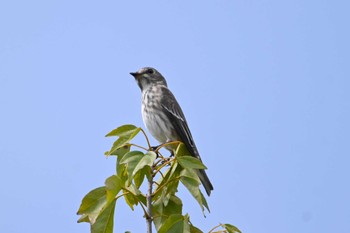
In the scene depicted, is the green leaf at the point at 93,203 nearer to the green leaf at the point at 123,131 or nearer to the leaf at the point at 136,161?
the leaf at the point at 136,161

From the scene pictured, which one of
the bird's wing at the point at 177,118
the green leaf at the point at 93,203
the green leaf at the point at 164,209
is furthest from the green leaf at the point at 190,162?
the bird's wing at the point at 177,118

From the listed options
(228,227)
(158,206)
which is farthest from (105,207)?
(228,227)

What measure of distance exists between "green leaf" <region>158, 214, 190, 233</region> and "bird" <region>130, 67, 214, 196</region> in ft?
14.7

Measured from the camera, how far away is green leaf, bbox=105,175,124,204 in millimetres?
4734

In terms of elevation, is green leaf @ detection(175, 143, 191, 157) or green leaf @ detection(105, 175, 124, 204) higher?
green leaf @ detection(175, 143, 191, 157)

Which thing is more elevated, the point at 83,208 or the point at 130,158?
the point at 130,158

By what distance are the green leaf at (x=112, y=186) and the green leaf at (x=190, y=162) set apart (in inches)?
21.1

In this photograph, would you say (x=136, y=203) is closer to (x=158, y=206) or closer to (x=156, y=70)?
(x=158, y=206)

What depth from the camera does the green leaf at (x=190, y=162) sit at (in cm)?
490

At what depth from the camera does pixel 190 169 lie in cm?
491

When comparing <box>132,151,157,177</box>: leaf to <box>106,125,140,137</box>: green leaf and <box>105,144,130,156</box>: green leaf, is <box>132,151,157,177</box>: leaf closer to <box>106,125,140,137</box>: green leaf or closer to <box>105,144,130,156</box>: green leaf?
<box>106,125,140,137</box>: green leaf

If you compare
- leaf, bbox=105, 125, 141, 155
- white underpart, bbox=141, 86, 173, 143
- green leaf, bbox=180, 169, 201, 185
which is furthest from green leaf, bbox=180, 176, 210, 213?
white underpart, bbox=141, 86, 173, 143

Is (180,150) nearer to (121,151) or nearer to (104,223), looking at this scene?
(121,151)

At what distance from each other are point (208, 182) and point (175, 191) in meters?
3.64
